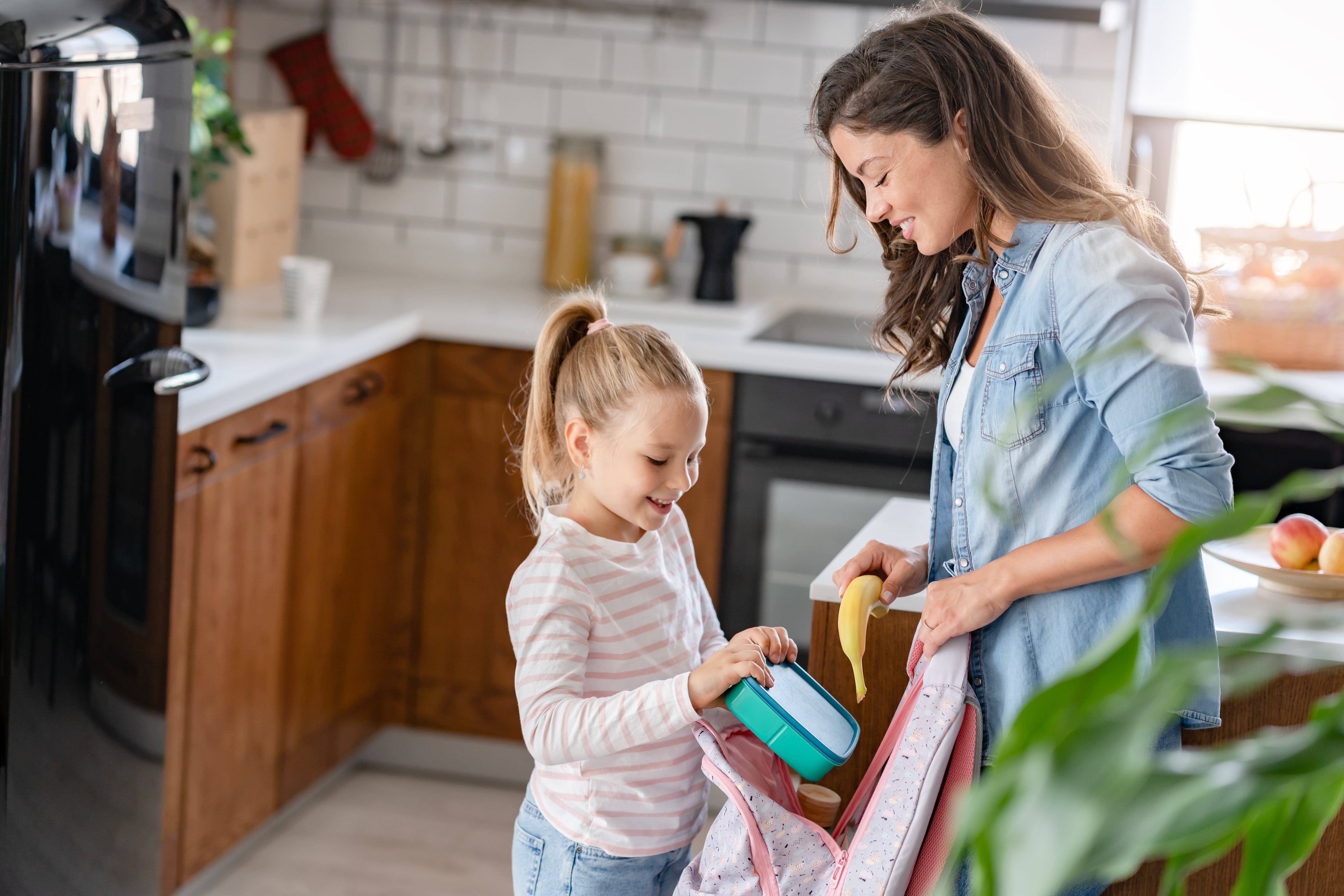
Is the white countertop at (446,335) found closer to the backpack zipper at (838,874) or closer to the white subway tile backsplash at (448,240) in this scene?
the white subway tile backsplash at (448,240)

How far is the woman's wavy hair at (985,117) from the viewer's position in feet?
4.05

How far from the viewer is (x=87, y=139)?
67.1 inches

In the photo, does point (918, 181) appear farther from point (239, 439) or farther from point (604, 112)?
point (604, 112)

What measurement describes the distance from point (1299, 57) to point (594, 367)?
210 centimetres

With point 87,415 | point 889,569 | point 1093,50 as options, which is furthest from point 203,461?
point 1093,50

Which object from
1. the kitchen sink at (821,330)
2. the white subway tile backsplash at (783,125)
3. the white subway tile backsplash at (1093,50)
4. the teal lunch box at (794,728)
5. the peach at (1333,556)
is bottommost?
the teal lunch box at (794,728)

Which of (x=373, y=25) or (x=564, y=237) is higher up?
(x=373, y=25)

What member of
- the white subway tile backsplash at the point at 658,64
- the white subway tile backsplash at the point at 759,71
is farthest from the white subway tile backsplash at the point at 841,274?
the white subway tile backsplash at the point at 658,64

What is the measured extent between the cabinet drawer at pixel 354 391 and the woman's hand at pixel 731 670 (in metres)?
1.52

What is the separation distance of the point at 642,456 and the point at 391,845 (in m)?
1.73

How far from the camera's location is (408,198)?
3488 millimetres

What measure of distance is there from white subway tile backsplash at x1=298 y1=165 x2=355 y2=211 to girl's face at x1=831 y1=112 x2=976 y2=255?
239cm

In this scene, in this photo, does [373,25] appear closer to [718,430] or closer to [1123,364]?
[718,430]

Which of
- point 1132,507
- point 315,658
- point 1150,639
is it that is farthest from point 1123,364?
point 315,658
